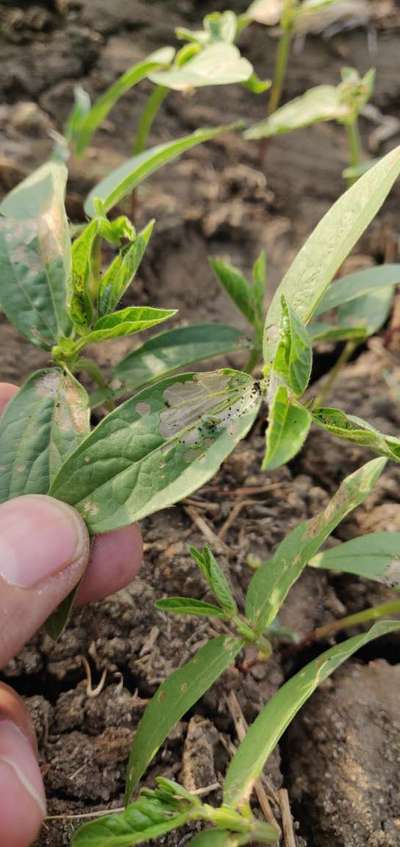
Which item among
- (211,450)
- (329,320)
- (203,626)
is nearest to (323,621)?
(203,626)

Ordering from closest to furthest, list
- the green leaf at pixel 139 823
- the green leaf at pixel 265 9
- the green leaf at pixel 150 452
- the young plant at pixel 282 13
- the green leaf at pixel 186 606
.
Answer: the green leaf at pixel 139 823
the green leaf at pixel 150 452
the green leaf at pixel 186 606
the young plant at pixel 282 13
the green leaf at pixel 265 9

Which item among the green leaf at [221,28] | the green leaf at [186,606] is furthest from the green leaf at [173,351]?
the green leaf at [221,28]

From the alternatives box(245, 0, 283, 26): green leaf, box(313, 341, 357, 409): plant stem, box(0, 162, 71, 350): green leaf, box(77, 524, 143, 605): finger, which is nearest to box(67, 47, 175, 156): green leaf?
box(245, 0, 283, 26): green leaf

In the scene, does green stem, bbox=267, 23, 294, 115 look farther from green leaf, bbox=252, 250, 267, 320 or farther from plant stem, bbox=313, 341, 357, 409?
green leaf, bbox=252, 250, 267, 320

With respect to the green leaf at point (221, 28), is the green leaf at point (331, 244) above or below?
below

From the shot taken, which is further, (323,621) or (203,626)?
(323,621)

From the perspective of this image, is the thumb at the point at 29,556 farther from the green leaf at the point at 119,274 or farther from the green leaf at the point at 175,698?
the green leaf at the point at 119,274

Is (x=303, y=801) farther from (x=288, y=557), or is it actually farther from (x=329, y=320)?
(x=329, y=320)
